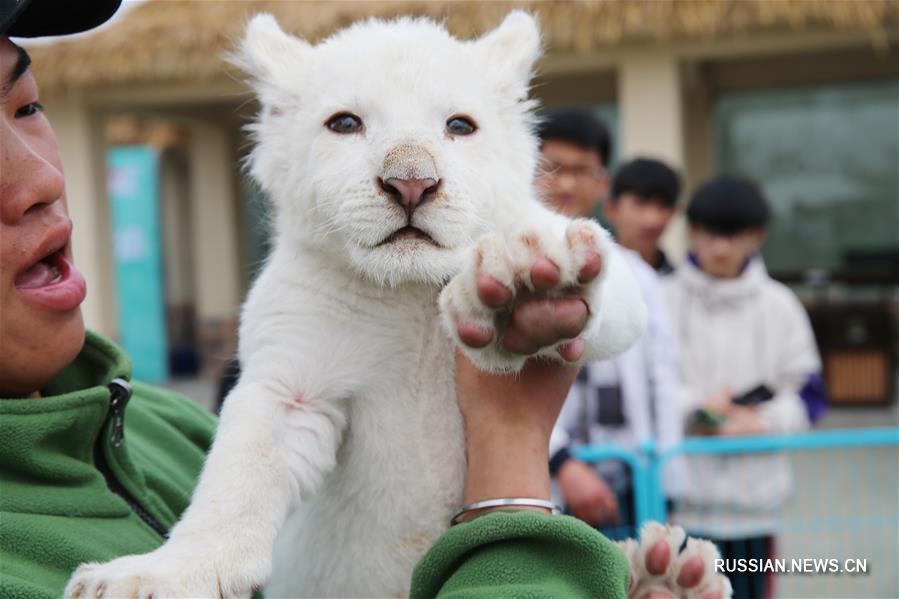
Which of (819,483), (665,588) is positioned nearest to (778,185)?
(819,483)

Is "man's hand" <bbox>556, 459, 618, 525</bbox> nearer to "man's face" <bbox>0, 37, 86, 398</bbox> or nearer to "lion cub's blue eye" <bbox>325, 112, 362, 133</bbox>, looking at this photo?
"lion cub's blue eye" <bbox>325, 112, 362, 133</bbox>

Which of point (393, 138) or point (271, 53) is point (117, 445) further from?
point (271, 53)

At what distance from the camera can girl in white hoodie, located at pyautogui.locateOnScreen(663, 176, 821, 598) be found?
146 inches

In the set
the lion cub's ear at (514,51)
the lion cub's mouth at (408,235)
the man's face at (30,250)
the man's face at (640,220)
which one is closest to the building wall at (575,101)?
the man's face at (640,220)

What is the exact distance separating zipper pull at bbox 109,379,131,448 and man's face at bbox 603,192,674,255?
2941 mm

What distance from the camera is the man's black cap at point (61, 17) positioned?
1.61 metres

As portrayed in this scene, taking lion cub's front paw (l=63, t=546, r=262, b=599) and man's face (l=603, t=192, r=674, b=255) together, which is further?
man's face (l=603, t=192, r=674, b=255)

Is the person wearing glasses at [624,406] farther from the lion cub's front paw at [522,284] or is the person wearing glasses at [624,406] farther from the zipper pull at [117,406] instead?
the lion cub's front paw at [522,284]

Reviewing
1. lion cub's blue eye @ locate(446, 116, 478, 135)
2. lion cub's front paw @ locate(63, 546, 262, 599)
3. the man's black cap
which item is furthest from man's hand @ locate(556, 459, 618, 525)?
the man's black cap

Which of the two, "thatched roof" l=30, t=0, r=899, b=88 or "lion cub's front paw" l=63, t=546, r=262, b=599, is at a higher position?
"thatched roof" l=30, t=0, r=899, b=88

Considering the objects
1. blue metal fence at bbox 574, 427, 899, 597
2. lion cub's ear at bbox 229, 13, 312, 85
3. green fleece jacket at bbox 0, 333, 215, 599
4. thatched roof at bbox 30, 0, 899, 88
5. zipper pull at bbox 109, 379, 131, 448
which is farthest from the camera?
thatched roof at bbox 30, 0, 899, 88

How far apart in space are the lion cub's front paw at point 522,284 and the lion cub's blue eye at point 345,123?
1.64 feet

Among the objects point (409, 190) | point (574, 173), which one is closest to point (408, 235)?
point (409, 190)

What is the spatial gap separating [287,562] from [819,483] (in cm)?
327
